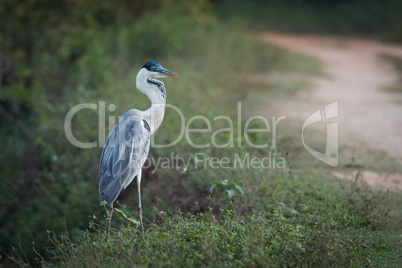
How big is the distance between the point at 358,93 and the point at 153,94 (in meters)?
6.07

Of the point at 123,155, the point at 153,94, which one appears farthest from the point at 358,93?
the point at 123,155

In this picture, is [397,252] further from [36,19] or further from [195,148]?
[36,19]

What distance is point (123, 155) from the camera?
5027 mm

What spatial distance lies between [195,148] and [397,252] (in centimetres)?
304

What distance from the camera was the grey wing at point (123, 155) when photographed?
482 cm

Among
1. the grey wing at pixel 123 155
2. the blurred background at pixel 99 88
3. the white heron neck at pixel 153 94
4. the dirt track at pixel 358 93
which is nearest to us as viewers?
the grey wing at pixel 123 155

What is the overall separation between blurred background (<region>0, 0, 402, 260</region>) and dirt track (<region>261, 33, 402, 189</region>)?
1.65 feet

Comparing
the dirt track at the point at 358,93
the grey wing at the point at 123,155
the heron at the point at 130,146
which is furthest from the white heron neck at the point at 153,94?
the dirt track at the point at 358,93

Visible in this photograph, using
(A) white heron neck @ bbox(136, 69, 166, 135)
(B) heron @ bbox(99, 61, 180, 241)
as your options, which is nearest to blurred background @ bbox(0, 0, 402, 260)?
(B) heron @ bbox(99, 61, 180, 241)

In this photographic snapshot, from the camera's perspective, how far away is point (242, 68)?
40.2ft

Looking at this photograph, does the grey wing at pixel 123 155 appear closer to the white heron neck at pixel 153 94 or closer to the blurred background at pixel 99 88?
the white heron neck at pixel 153 94

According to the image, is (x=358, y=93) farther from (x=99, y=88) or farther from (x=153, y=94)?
(x=153, y=94)

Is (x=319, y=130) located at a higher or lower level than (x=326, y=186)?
higher

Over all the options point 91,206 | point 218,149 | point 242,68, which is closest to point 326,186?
point 218,149
